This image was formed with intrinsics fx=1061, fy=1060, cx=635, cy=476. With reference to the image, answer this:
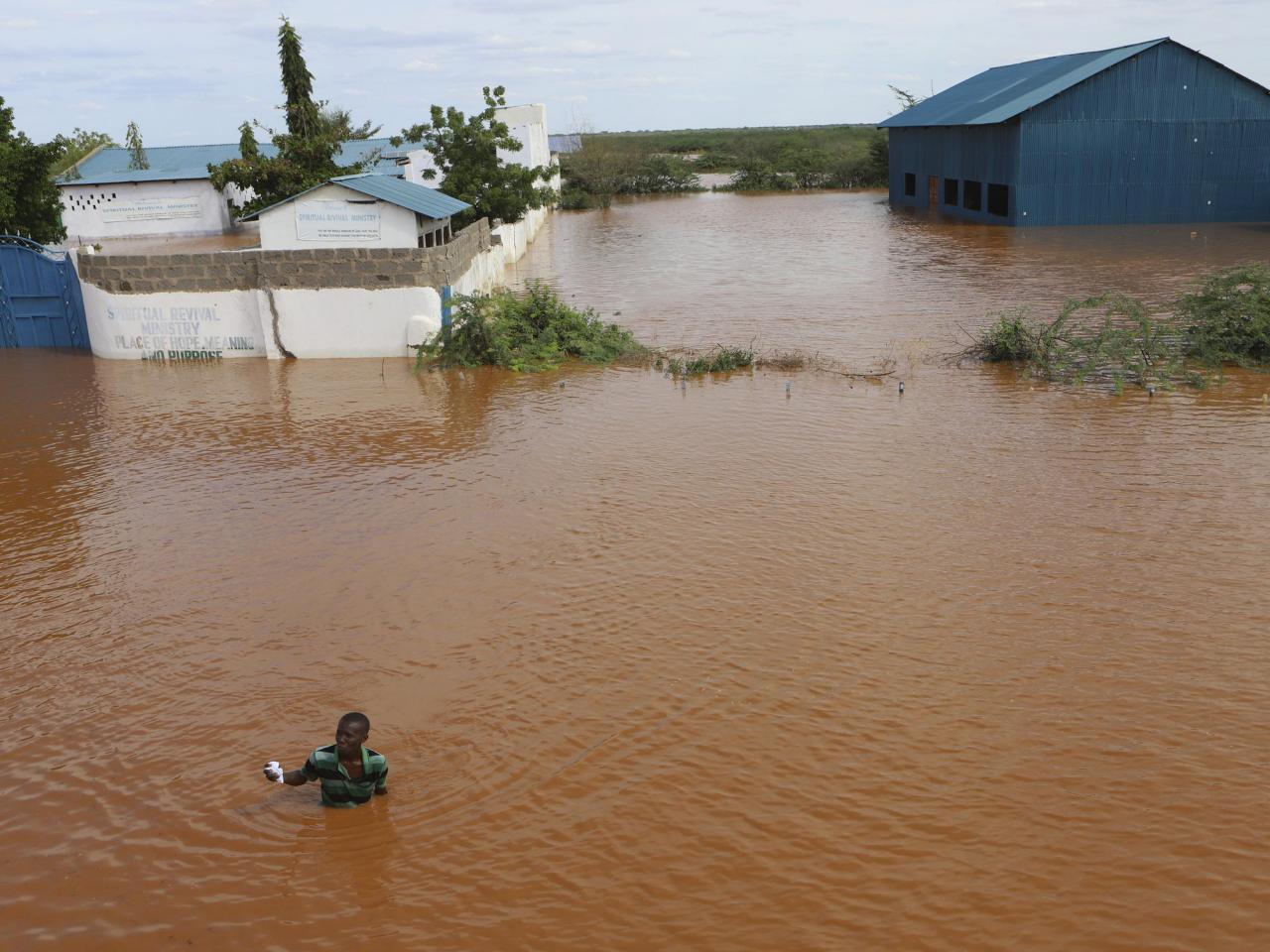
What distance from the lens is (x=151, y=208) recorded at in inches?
1423

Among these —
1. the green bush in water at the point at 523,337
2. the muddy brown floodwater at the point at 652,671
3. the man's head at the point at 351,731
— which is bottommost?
the muddy brown floodwater at the point at 652,671

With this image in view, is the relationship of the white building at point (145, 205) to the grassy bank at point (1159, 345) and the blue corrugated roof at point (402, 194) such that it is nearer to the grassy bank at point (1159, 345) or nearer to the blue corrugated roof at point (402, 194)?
the blue corrugated roof at point (402, 194)

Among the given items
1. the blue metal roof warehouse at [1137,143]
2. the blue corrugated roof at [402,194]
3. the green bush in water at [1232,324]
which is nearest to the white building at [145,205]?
the blue corrugated roof at [402,194]

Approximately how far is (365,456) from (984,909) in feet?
34.5

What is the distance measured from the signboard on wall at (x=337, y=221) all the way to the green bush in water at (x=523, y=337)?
2202 mm

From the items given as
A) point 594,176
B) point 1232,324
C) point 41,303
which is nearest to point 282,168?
point 41,303

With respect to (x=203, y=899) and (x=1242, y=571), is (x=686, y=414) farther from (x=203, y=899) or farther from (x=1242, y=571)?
(x=203, y=899)

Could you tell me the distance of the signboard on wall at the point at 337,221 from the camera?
19609 millimetres

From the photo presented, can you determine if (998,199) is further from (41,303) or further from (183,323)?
(41,303)

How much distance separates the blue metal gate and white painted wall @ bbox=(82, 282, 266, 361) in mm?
1939

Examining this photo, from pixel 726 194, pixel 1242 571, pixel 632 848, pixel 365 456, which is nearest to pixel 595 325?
pixel 365 456

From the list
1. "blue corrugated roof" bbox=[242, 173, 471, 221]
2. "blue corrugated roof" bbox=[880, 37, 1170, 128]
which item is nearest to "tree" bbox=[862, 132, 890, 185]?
"blue corrugated roof" bbox=[880, 37, 1170, 128]

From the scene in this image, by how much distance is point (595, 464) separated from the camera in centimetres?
1352

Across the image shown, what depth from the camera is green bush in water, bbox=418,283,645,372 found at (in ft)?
63.5
